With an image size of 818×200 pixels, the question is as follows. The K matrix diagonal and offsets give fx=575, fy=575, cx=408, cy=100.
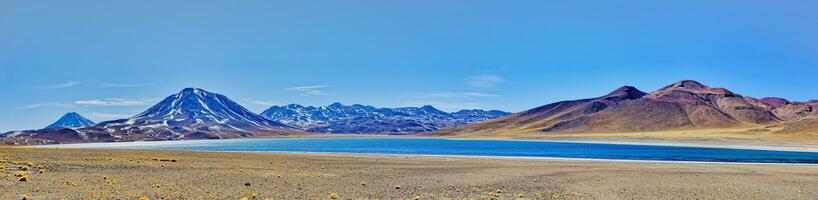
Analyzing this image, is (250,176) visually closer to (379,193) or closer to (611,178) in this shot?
(379,193)

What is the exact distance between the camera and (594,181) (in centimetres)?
3672

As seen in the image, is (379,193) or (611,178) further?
(611,178)

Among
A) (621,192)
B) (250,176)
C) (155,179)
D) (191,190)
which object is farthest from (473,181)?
(155,179)

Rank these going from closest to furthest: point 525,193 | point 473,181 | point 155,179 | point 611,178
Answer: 1. point 525,193
2. point 155,179
3. point 473,181
4. point 611,178

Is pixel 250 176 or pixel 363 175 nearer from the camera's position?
pixel 250 176

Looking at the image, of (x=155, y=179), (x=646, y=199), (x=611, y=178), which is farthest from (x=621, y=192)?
(x=155, y=179)

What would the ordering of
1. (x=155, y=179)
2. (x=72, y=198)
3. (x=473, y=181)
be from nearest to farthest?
(x=72, y=198) → (x=155, y=179) → (x=473, y=181)

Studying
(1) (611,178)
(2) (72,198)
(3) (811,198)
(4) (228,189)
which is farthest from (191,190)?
(3) (811,198)

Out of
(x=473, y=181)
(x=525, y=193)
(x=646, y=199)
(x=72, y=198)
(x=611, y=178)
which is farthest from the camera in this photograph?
(x=611, y=178)

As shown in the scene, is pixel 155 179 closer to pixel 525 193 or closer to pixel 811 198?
pixel 525 193

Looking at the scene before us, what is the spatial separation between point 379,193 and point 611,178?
60.2ft

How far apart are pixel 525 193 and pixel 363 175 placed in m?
13.3

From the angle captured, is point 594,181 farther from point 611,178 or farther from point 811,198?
point 811,198

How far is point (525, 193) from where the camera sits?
2975cm
